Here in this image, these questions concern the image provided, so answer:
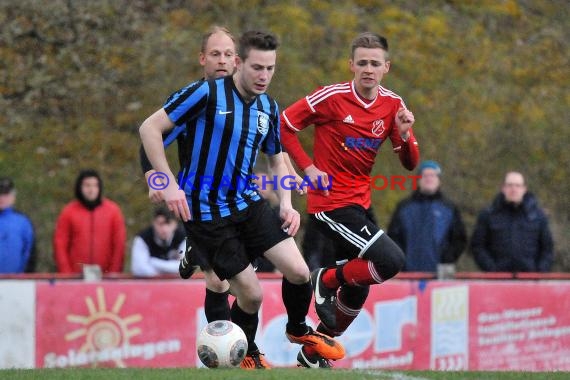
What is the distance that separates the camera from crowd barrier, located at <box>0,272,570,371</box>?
1045 cm

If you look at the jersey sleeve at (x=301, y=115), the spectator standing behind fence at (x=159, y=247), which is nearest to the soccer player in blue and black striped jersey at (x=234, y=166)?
the jersey sleeve at (x=301, y=115)

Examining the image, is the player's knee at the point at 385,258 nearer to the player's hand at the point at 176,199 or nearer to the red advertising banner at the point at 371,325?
the player's hand at the point at 176,199

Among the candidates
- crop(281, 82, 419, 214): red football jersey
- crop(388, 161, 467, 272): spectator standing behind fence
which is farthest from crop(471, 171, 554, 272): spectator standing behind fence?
crop(281, 82, 419, 214): red football jersey

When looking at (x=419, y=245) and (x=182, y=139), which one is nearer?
(x=182, y=139)

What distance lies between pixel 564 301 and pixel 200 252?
4.64m

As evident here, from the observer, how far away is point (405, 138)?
840cm

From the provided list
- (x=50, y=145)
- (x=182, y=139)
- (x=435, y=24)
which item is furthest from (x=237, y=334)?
(x=435, y=24)

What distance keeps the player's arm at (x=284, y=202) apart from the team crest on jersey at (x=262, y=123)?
0.26 meters

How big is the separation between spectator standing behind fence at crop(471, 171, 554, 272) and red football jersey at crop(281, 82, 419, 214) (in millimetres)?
3168

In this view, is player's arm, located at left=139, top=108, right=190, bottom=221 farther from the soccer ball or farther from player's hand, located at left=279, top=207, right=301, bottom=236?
the soccer ball

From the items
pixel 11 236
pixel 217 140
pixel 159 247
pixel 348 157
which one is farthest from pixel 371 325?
pixel 217 140

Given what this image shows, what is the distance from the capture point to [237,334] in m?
7.63

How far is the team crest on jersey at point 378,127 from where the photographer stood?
8445 mm

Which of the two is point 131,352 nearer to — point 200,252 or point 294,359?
point 294,359
